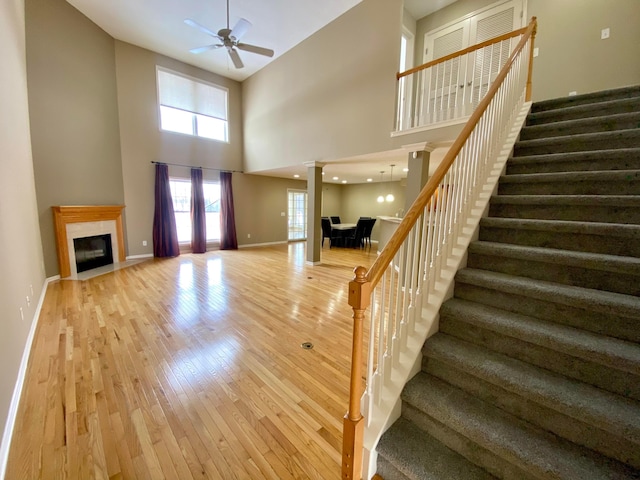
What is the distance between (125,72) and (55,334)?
6069 mm

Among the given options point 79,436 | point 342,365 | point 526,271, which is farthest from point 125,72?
point 526,271

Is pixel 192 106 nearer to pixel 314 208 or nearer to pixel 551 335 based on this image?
pixel 314 208

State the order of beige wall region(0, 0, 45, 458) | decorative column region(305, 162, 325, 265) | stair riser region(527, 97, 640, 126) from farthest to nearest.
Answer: decorative column region(305, 162, 325, 265), stair riser region(527, 97, 640, 126), beige wall region(0, 0, 45, 458)

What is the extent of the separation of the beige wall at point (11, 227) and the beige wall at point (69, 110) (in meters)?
1.22

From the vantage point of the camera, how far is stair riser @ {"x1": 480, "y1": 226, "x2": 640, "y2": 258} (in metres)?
1.54

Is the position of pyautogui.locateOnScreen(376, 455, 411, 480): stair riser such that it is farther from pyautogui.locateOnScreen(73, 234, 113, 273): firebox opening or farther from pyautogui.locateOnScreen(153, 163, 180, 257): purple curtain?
pyautogui.locateOnScreen(153, 163, 180, 257): purple curtain

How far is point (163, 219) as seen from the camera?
22.2ft

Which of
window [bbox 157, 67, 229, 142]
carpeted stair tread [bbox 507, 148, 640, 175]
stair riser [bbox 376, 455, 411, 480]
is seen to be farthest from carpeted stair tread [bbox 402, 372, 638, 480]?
window [bbox 157, 67, 229, 142]

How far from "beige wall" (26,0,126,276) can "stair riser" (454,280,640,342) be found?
6.50 meters

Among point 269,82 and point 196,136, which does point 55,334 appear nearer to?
point 196,136

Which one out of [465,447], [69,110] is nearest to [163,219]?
[69,110]

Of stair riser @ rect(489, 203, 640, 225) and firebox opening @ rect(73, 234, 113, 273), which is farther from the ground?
stair riser @ rect(489, 203, 640, 225)

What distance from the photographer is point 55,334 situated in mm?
2809

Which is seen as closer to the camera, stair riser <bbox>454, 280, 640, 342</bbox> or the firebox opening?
stair riser <bbox>454, 280, 640, 342</bbox>
